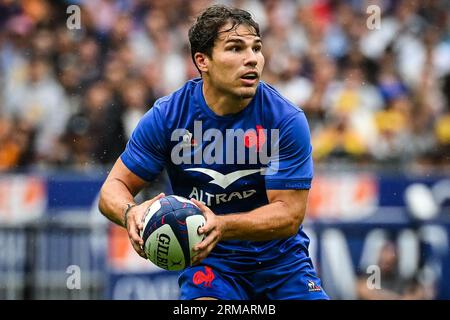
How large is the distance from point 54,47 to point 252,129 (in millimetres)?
7807

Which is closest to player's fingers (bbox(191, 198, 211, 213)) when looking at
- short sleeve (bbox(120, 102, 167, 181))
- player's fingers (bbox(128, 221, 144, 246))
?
player's fingers (bbox(128, 221, 144, 246))

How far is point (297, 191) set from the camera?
602cm

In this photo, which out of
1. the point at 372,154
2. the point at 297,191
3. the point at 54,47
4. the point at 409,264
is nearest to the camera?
the point at 297,191

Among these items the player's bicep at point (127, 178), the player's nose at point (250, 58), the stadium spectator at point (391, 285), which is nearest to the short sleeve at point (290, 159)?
the player's nose at point (250, 58)

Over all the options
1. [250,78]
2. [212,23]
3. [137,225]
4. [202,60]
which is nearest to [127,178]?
[137,225]

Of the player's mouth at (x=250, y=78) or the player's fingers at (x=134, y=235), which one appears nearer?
the player's fingers at (x=134, y=235)

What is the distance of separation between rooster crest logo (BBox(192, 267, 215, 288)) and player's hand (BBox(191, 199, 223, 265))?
55 cm

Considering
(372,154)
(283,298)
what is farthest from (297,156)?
(372,154)

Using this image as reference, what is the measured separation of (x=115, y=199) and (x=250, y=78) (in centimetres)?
108

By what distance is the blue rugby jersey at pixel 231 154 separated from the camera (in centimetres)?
604

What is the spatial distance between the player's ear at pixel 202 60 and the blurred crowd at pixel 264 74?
5417mm

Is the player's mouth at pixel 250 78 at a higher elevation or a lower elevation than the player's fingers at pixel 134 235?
higher

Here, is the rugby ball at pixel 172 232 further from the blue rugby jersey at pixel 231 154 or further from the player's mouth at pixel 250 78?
the player's mouth at pixel 250 78
